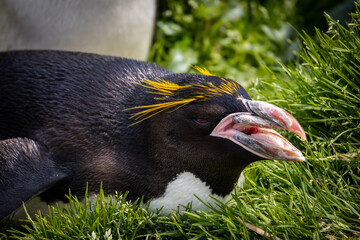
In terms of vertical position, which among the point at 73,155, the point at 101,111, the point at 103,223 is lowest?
the point at 103,223

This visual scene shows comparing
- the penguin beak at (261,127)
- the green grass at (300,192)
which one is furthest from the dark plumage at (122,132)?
the green grass at (300,192)

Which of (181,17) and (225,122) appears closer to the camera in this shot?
(225,122)

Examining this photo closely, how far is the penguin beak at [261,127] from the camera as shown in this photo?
2.36m

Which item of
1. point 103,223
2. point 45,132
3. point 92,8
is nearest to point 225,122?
point 103,223

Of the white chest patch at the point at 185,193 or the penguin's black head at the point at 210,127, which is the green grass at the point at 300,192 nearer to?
the white chest patch at the point at 185,193

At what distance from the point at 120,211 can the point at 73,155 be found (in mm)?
397

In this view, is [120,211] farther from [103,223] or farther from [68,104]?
[68,104]

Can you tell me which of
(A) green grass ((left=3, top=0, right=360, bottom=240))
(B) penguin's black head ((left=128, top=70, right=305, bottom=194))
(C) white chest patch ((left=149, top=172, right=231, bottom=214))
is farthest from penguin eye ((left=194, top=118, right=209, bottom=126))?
(A) green grass ((left=3, top=0, right=360, bottom=240))

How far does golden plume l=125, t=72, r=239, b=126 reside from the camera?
2.47 metres

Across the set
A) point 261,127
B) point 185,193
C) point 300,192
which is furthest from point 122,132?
point 300,192

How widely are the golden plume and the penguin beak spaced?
154 millimetres

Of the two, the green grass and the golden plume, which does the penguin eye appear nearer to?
the golden plume

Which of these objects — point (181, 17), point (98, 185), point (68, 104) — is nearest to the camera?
point (98, 185)

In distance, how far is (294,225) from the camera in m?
2.36
